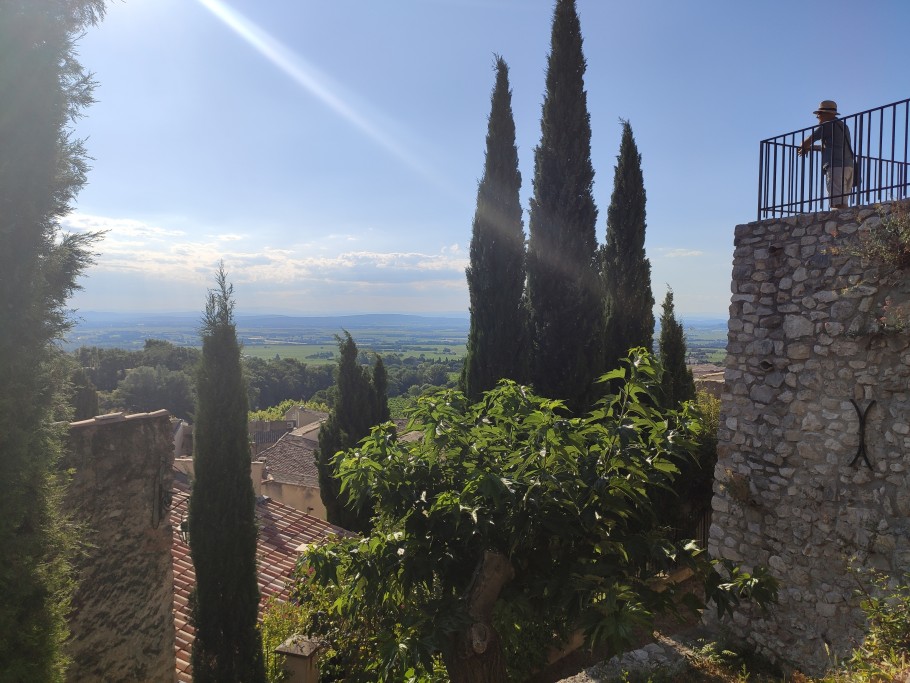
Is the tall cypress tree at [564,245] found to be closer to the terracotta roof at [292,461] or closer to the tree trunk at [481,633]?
the tree trunk at [481,633]

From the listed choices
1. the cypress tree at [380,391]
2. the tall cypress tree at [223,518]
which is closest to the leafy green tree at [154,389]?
the cypress tree at [380,391]

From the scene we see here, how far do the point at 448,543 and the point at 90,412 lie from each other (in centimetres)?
557

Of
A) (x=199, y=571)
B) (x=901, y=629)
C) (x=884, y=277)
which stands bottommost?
(x=199, y=571)

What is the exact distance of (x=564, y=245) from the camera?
35.8 feet

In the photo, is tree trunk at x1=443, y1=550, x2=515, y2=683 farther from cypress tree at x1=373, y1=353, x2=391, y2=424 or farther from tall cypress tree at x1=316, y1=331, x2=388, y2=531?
cypress tree at x1=373, y1=353, x2=391, y2=424

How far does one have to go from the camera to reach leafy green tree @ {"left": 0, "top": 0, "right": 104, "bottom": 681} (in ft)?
11.4

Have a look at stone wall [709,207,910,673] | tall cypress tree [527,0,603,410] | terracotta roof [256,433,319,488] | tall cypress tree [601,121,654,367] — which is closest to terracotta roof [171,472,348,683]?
terracotta roof [256,433,319,488]

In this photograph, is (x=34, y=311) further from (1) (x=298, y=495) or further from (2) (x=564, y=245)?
(1) (x=298, y=495)

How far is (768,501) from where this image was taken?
6.14m

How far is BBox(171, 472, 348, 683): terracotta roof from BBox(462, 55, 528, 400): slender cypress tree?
14.3ft

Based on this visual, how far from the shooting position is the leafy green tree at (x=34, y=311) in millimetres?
3475

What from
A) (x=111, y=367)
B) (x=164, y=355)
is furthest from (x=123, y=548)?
(x=164, y=355)

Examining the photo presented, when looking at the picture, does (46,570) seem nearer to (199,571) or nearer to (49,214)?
(49,214)

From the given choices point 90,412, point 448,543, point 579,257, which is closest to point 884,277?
point 448,543
